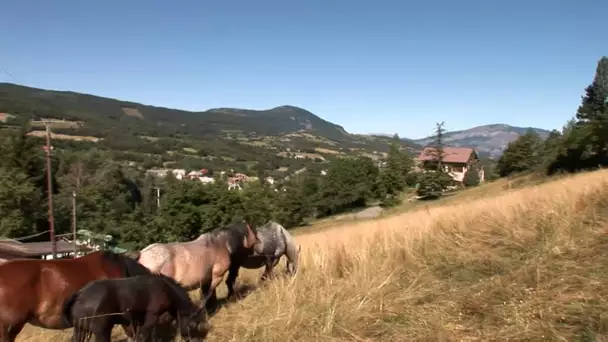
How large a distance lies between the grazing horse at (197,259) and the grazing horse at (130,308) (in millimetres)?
727

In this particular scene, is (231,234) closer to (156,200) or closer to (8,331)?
(8,331)

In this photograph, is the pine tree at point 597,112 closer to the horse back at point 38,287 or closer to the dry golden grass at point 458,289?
the dry golden grass at point 458,289

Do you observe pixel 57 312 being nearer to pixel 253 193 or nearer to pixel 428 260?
pixel 428 260

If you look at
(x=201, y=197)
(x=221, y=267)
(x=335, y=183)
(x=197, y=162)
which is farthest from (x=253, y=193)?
(x=197, y=162)

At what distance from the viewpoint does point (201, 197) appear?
56.8m

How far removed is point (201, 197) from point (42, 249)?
62.6 ft

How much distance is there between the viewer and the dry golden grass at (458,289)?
3.41m

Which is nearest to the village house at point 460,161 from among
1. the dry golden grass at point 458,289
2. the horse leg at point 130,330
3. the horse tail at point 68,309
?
the dry golden grass at point 458,289

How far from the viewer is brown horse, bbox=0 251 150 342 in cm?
390

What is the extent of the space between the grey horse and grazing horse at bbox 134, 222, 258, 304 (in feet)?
2.37

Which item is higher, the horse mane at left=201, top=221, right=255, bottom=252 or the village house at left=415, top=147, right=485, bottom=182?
the horse mane at left=201, top=221, right=255, bottom=252

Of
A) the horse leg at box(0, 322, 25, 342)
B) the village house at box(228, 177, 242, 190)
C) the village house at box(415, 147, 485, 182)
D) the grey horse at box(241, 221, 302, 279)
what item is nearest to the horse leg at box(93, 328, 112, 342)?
the horse leg at box(0, 322, 25, 342)

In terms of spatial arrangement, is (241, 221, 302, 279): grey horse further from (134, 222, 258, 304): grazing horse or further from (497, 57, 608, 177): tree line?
(497, 57, 608, 177): tree line

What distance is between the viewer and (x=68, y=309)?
3805 mm
